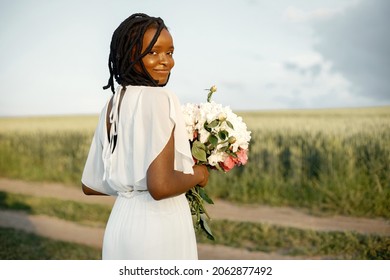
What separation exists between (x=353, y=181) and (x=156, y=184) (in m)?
6.83

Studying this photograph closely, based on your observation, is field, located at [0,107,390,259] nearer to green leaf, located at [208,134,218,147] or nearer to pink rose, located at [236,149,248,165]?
pink rose, located at [236,149,248,165]

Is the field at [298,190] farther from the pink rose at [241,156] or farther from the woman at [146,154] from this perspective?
the woman at [146,154]

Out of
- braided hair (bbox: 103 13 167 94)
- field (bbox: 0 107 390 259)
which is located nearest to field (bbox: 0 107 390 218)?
field (bbox: 0 107 390 259)

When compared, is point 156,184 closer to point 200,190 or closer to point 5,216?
point 200,190

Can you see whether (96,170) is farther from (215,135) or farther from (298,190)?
(298,190)

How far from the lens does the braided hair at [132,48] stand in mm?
2437

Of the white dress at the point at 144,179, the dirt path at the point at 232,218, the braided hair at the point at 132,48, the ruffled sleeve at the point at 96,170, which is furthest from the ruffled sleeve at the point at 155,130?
the dirt path at the point at 232,218

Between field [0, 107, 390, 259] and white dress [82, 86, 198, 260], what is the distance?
14.6 feet

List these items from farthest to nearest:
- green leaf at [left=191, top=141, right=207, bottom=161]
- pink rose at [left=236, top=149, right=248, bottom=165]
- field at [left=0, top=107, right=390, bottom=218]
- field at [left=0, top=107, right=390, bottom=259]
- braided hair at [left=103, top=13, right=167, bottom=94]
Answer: field at [left=0, top=107, right=390, bottom=218] < field at [left=0, top=107, right=390, bottom=259] < pink rose at [left=236, top=149, right=248, bottom=165] < green leaf at [left=191, top=141, right=207, bottom=161] < braided hair at [left=103, top=13, right=167, bottom=94]

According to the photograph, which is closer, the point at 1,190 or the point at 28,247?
the point at 28,247

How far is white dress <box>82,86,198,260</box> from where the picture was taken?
235 centimetres
